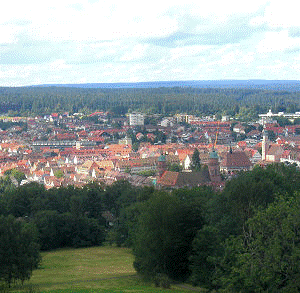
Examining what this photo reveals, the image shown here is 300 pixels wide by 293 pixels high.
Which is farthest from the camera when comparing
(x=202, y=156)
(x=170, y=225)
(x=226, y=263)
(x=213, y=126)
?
(x=213, y=126)

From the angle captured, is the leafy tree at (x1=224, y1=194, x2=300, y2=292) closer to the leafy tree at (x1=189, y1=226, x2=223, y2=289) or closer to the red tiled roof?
the leafy tree at (x1=189, y1=226, x2=223, y2=289)

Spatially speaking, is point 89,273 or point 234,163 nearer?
point 89,273

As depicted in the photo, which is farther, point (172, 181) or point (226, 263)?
point (172, 181)

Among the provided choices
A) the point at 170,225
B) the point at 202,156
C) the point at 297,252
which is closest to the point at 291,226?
the point at 297,252

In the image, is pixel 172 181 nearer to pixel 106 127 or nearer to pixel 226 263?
pixel 226 263

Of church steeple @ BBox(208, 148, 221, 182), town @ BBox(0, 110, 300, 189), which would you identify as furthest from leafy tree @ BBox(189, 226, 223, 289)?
church steeple @ BBox(208, 148, 221, 182)

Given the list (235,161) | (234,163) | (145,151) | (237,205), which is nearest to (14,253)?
(237,205)

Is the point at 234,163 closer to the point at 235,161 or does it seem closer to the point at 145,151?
the point at 235,161
